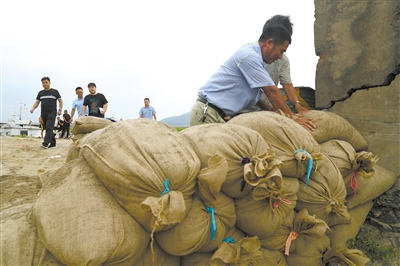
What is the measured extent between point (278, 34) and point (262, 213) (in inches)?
59.8

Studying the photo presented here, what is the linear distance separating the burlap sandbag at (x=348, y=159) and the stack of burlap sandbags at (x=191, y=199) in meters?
0.01

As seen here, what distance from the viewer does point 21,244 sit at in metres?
1.18

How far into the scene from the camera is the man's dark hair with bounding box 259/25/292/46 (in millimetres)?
2299

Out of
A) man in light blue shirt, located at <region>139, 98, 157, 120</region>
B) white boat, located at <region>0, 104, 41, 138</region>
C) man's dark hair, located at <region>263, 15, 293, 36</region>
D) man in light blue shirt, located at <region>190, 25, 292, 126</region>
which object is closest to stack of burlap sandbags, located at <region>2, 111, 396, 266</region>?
man in light blue shirt, located at <region>190, 25, 292, 126</region>

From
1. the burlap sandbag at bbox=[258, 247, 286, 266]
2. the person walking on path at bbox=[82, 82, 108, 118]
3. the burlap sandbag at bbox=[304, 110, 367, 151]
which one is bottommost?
the burlap sandbag at bbox=[258, 247, 286, 266]

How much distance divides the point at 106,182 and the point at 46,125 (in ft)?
17.1

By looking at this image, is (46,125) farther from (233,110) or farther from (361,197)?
(361,197)

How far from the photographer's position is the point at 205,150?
1378 millimetres

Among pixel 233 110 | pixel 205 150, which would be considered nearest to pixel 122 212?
pixel 205 150

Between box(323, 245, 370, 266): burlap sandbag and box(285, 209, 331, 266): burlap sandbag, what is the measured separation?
0.05 m

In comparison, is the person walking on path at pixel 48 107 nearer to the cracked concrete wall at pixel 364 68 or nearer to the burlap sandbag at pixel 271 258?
the cracked concrete wall at pixel 364 68

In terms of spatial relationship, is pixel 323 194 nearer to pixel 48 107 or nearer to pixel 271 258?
pixel 271 258

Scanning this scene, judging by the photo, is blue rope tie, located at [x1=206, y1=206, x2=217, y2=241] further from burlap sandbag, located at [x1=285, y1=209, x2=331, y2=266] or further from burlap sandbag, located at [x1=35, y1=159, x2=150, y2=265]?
burlap sandbag, located at [x1=285, y1=209, x2=331, y2=266]

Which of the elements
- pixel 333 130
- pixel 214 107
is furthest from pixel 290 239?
pixel 214 107
